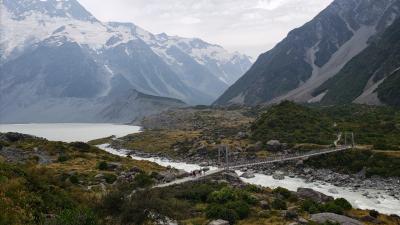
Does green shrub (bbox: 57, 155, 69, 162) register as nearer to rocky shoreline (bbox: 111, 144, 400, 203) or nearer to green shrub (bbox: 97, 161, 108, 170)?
green shrub (bbox: 97, 161, 108, 170)

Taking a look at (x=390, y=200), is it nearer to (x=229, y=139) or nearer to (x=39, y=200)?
(x=39, y=200)

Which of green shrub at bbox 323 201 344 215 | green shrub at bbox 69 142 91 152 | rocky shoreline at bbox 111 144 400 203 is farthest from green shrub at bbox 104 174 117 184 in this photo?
green shrub at bbox 69 142 91 152

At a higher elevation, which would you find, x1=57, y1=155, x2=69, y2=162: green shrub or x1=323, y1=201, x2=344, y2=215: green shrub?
x1=57, y1=155, x2=69, y2=162: green shrub

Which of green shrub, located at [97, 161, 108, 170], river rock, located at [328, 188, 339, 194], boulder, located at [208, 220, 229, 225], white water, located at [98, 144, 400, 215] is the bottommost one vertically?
white water, located at [98, 144, 400, 215]

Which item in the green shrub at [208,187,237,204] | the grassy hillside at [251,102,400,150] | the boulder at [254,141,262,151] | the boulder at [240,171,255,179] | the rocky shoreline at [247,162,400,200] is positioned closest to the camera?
the green shrub at [208,187,237,204]

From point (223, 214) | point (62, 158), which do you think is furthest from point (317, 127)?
point (223, 214)
